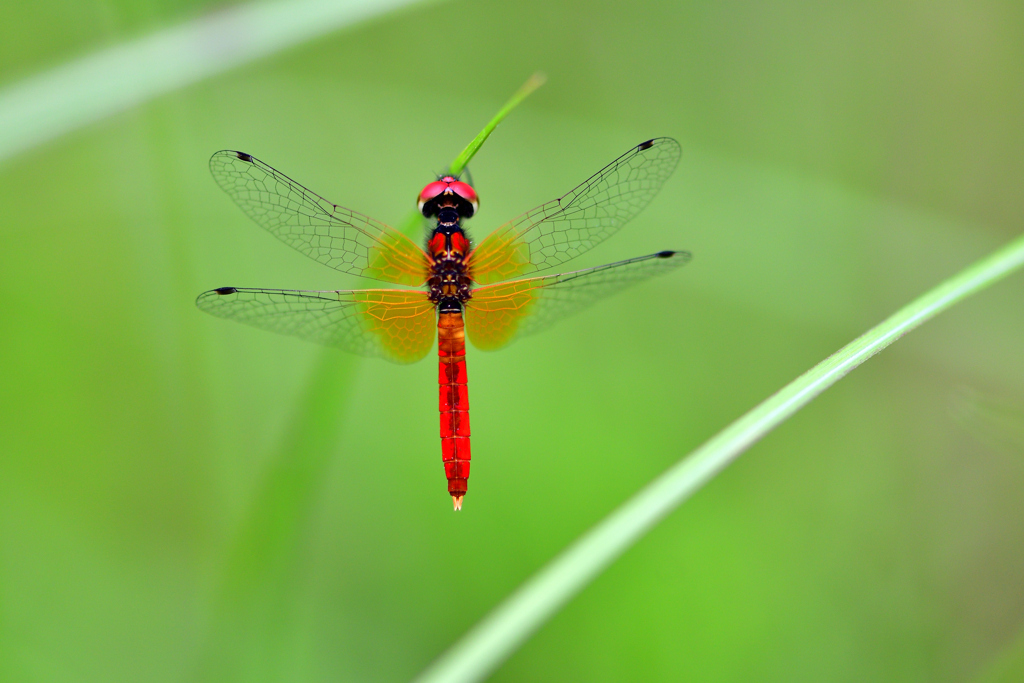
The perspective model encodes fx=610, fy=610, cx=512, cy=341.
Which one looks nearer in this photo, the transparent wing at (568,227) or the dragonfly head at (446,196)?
the transparent wing at (568,227)

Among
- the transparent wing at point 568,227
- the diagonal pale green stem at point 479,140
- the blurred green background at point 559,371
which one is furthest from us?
the blurred green background at point 559,371

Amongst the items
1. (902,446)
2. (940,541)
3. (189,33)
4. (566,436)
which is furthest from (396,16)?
(940,541)

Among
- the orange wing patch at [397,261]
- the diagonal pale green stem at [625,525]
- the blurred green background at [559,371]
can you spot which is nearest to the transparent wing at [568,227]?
the orange wing patch at [397,261]

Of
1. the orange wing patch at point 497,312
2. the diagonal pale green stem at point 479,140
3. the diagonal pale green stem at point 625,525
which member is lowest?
the diagonal pale green stem at point 625,525

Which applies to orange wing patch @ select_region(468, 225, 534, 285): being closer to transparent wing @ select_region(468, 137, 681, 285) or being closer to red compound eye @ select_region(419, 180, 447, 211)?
transparent wing @ select_region(468, 137, 681, 285)

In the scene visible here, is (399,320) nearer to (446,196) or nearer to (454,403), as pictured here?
(454,403)

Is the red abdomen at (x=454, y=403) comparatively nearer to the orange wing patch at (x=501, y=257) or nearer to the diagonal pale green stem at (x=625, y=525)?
the orange wing patch at (x=501, y=257)

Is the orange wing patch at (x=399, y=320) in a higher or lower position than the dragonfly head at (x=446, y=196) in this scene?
lower
